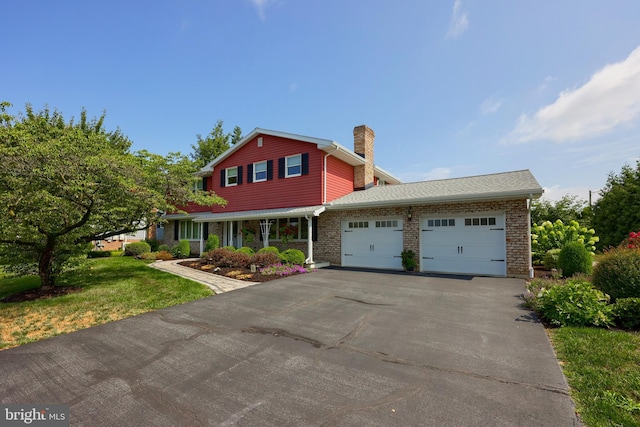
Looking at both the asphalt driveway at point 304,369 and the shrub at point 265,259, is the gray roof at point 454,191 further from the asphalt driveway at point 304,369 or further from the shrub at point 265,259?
the asphalt driveway at point 304,369

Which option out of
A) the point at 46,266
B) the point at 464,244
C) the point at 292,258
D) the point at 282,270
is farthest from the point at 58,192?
the point at 464,244

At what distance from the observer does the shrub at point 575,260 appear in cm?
891

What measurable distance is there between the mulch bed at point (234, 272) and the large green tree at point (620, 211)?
931 inches

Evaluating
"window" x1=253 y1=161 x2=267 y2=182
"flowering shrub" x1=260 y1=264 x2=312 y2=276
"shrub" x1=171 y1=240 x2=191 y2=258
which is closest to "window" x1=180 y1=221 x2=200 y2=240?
"shrub" x1=171 y1=240 x2=191 y2=258

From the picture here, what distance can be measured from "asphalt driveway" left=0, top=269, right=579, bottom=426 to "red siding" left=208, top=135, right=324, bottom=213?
8671 millimetres

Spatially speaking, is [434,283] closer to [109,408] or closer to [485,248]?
[485,248]

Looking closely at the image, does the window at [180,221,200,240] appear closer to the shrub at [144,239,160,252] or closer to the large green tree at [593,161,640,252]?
the shrub at [144,239,160,252]

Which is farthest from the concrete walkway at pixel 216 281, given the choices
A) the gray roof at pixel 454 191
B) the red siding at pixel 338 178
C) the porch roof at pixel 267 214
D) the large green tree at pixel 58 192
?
the red siding at pixel 338 178

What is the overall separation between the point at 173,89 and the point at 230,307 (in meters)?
11.5

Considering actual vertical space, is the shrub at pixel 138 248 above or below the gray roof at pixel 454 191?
below

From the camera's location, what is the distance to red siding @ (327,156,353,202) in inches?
577

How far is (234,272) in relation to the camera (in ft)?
37.4

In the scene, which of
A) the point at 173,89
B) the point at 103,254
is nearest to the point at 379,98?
the point at 173,89

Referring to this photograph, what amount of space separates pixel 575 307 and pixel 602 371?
2357 mm
